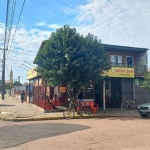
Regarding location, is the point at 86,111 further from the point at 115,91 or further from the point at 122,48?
the point at 122,48

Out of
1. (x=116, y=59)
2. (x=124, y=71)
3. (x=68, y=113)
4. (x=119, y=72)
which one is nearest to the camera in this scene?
(x=68, y=113)

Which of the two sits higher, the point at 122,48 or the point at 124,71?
the point at 122,48

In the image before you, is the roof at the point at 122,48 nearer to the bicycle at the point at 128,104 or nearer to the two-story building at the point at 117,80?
the two-story building at the point at 117,80

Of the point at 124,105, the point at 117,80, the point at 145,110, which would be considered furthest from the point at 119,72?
the point at 145,110

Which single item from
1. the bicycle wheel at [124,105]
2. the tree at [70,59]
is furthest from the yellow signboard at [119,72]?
the tree at [70,59]

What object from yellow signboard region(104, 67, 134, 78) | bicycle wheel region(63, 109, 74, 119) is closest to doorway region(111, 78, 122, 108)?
yellow signboard region(104, 67, 134, 78)

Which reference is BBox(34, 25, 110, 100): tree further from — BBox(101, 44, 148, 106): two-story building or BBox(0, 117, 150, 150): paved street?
BBox(0, 117, 150, 150): paved street

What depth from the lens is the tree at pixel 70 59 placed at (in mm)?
15270

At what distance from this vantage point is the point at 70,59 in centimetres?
1521

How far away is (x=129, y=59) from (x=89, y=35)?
11846 millimetres

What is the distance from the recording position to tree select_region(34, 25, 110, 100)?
A: 1527cm

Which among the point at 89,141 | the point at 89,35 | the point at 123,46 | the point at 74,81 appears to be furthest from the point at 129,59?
the point at 89,141

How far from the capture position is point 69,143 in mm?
7793

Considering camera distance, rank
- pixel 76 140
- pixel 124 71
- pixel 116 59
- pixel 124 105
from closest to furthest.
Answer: pixel 76 140
pixel 124 71
pixel 124 105
pixel 116 59
